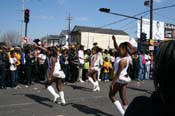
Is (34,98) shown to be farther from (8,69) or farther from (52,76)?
(8,69)

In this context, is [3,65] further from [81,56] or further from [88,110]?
[88,110]

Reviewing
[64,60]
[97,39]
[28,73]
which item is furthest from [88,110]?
[97,39]

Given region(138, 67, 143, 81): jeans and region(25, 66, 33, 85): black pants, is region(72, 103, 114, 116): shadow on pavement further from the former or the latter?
region(138, 67, 143, 81): jeans

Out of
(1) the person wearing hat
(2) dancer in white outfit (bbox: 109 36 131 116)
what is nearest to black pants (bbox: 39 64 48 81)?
(1) the person wearing hat

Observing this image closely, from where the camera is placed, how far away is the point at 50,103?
379 inches

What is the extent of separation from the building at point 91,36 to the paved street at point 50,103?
6823 centimetres

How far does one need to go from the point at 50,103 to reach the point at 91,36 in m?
74.2

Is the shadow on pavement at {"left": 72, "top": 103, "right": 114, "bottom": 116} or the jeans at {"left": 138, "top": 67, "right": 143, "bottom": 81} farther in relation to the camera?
the jeans at {"left": 138, "top": 67, "right": 143, "bottom": 81}

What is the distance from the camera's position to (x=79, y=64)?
52.2 ft

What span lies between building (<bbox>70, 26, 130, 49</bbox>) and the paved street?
68.2 meters

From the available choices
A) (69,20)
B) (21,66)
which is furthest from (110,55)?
(69,20)

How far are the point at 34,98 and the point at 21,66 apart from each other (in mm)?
3818

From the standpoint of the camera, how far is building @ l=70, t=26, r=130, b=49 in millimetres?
81825

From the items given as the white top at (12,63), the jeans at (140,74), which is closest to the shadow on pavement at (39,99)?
the white top at (12,63)
